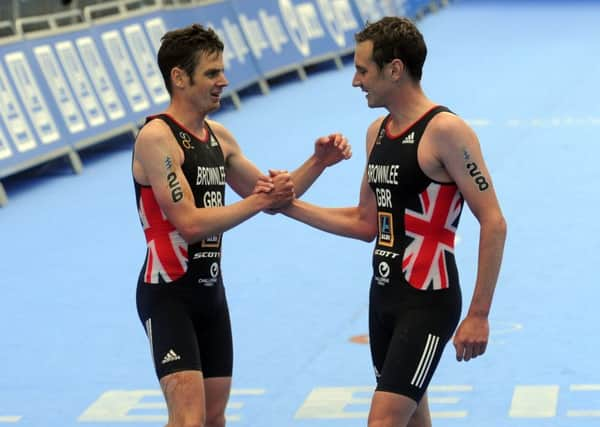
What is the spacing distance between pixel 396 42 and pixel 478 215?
0.81 meters

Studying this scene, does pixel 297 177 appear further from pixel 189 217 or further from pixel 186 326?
pixel 186 326

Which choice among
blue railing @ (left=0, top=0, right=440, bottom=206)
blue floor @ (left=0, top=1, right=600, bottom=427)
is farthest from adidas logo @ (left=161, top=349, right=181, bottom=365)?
blue railing @ (left=0, top=0, right=440, bottom=206)

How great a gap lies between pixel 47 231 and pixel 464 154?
26.3 feet

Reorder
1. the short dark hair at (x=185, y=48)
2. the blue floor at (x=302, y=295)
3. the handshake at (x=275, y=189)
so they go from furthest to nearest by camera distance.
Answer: the blue floor at (x=302, y=295)
the handshake at (x=275, y=189)
the short dark hair at (x=185, y=48)

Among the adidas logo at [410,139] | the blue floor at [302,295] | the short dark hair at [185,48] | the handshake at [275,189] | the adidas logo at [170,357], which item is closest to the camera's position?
the adidas logo at [410,139]

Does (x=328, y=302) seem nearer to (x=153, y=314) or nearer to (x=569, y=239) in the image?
(x=569, y=239)

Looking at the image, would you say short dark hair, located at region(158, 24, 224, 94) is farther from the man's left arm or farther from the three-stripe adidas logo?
the three-stripe adidas logo

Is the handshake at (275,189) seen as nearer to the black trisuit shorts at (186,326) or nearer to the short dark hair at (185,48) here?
the black trisuit shorts at (186,326)

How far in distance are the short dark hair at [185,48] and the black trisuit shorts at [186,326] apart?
3.12 feet

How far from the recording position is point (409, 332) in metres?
6.02

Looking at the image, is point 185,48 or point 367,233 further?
point 367,233

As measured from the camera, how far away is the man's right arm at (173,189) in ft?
20.5

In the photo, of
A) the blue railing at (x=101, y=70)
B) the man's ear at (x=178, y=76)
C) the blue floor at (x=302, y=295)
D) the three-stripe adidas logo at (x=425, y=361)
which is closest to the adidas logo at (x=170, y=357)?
the three-stripe adidas logo at (x=425, y=361)

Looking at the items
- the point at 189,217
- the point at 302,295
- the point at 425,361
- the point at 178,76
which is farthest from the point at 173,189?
the point at 302,295
